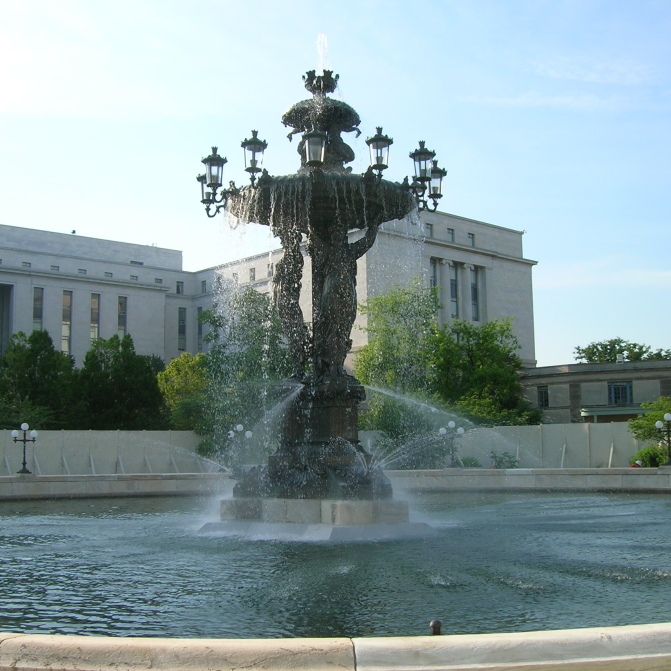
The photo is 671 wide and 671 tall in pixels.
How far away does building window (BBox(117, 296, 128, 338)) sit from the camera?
89.1 m

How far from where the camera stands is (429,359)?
49.4 meters

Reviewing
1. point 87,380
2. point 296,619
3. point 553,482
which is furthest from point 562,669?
point 87,380

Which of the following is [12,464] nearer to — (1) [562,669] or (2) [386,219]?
(2) [386,219]

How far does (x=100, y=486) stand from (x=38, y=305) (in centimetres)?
6571

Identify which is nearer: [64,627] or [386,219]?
[64,627]

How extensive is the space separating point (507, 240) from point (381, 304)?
3470 centimetres

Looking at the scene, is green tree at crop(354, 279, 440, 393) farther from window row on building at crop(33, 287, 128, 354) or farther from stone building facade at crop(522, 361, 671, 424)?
window row on building at crop(33, 287, 128, 354)

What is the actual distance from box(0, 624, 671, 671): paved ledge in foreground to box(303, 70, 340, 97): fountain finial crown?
37.3 ft

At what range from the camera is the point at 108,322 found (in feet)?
289

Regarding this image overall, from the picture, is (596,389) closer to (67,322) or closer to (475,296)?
(475,296)

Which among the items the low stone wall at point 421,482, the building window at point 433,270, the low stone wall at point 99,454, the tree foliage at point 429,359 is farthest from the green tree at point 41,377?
the building window at point 433,270

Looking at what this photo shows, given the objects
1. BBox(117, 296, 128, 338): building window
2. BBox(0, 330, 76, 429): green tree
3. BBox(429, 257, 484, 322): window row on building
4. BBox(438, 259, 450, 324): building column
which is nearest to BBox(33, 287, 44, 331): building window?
BBox(117, 296, 128, 338): building window

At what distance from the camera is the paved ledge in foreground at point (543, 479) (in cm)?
2294

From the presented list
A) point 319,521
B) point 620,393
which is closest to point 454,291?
point 620,393
